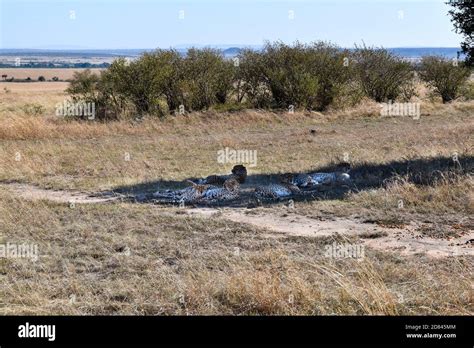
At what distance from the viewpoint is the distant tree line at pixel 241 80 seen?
24.5 meters

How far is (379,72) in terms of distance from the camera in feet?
102

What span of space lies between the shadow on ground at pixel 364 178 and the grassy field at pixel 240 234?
6 cm

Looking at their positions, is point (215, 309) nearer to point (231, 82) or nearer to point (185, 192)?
point (185, 192)

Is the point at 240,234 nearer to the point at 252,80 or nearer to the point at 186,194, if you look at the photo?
the point at 186,194

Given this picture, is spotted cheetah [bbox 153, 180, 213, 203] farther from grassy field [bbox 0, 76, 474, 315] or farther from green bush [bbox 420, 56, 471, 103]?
green bush [bbox 420, 56, 471, 103]

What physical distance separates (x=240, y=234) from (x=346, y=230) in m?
1.57

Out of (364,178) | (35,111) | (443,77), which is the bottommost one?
(364,178)

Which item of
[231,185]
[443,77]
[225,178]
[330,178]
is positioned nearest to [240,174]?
[225,178]

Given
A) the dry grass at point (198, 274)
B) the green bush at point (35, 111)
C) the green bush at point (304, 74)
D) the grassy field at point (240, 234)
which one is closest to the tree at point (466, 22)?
the grassy field at point (240, 234)

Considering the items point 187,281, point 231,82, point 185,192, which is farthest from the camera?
point 231,82

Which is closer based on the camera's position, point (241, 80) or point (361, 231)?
point (361, 231)

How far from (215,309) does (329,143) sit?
1273cm
